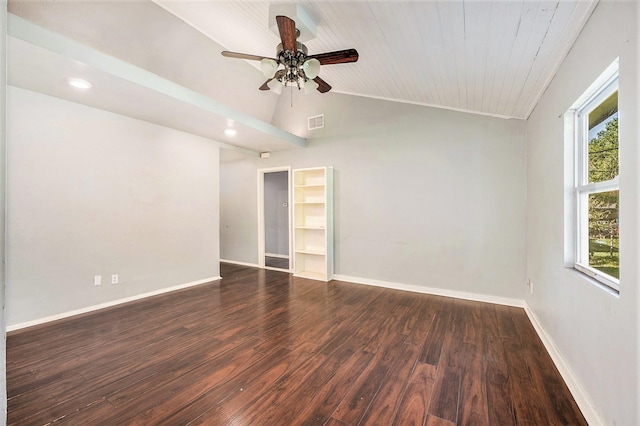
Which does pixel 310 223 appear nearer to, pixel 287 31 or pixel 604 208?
pixel 287 31

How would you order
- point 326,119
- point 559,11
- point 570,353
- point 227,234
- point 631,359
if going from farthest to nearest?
point 227,234 < point 326,119 < point 570,353 < point 559,11 < point 631,359

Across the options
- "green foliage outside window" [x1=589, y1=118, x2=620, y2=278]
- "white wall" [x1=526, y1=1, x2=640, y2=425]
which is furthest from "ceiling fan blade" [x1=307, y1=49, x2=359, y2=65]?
"green foliage outside window" [x1=589, y1=118, x2=620, y2=278]

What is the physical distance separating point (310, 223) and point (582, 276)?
403 cm

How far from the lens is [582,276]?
1.75 m

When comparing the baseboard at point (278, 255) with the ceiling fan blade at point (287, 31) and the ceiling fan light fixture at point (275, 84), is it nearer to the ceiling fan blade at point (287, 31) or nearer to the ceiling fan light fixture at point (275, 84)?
the ceiling fan light fixture at point (275, 84)

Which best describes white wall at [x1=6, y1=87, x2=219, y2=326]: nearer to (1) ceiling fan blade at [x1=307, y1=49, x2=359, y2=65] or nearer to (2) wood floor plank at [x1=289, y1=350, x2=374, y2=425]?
(1) ceiling fan blade at [x1=307, y1=49, x2=359, y2=65]

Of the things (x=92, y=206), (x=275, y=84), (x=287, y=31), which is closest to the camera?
(x=287, y=31)

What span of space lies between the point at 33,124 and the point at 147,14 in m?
1.73

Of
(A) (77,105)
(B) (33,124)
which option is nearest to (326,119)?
(A) (77,105)

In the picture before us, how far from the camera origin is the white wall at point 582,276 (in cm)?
116

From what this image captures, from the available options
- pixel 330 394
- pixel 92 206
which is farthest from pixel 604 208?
pixel 92 206

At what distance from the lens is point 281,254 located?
7.07 meters

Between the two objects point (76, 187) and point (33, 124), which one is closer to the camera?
point (33, 124)

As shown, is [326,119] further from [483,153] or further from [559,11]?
[559,11]
